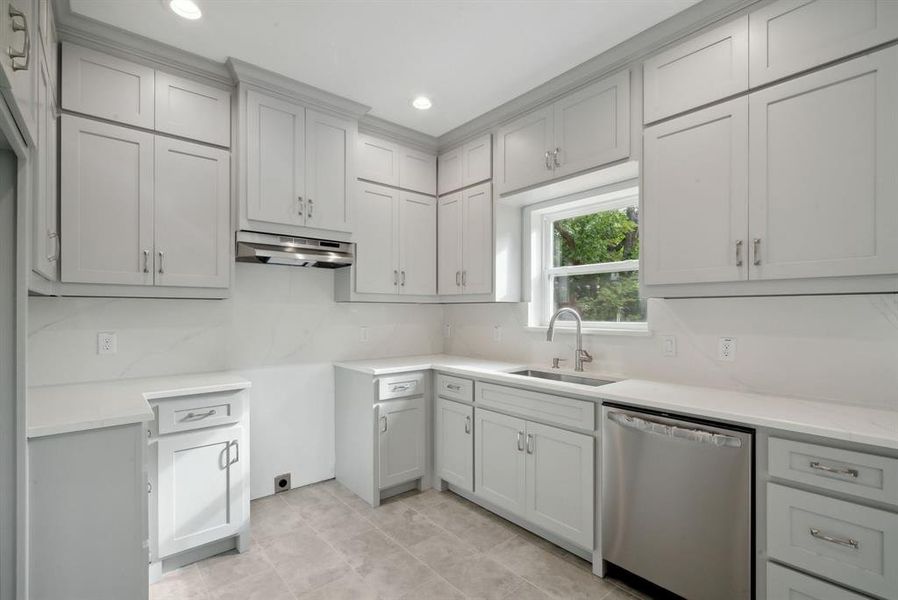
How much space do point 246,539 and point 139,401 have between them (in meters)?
1.01

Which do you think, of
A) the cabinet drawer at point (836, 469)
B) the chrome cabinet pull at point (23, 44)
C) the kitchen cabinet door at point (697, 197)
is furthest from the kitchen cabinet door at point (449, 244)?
the chrome cabinet pull at point (23, 44)

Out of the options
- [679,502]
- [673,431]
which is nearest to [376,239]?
[673,431]

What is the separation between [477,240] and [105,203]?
223 centimetres

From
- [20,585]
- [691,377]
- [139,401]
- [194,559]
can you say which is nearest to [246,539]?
[194,559]

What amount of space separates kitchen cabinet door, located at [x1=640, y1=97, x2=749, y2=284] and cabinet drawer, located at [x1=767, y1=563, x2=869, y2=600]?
112 cm

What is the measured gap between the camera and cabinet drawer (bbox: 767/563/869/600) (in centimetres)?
147

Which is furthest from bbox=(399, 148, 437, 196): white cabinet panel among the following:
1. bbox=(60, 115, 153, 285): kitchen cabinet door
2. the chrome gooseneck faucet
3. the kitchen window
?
bbox=(60, 115, 153, 285): kitchen cabinet door

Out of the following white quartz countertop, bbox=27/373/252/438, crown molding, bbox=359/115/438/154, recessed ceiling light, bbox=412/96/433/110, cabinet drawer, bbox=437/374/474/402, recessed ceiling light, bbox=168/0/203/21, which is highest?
recessed ceiling light, bbox=168/0/203/21

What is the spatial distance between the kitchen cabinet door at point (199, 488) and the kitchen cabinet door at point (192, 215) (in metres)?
0.86

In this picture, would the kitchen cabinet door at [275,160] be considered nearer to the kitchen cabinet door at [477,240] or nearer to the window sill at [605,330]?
the kitchen cabinet door at [477,240]

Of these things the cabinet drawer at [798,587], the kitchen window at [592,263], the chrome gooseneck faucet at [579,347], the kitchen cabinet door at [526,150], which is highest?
the kitchen cabinet door at [526,150]

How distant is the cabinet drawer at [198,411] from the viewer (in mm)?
2174

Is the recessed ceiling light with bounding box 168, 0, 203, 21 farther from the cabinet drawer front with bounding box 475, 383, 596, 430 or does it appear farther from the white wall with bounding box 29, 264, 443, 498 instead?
the cabinet drawer front with bounding box 475, 383, 596, 430

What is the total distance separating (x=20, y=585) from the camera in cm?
132
